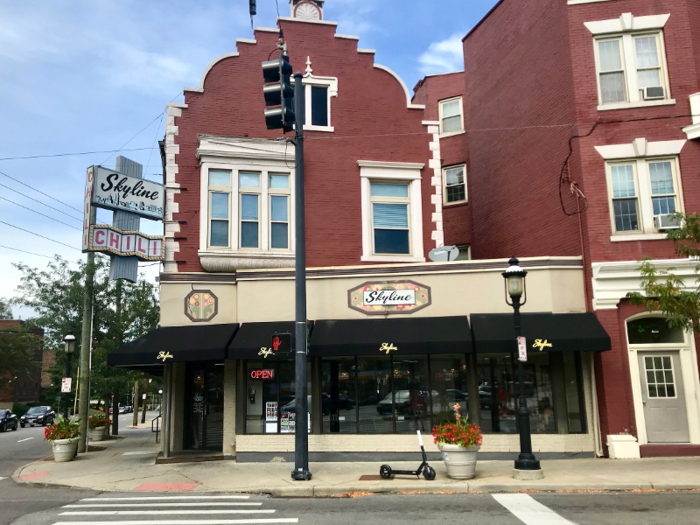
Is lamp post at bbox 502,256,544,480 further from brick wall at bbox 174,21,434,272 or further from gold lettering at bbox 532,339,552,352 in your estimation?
brick wall at bbox 174,21,434,272

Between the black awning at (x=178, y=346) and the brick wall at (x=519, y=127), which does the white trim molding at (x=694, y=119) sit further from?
the black awning at (x=178, y=346)

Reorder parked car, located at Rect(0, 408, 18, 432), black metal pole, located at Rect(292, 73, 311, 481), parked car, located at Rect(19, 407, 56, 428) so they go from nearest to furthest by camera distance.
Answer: black metal pole, located at Rect(292, 73, 311, 481), parked car, located at Rect(0, 408, 18, 432), parked car, located at Rect(19, 407, 56, 428)

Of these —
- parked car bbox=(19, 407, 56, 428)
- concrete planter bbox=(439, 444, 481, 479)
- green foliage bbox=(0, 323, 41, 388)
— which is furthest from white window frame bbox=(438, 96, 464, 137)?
green foliage bbox=(0, 323, 41, 388)

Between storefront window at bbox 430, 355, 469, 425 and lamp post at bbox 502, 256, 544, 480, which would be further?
storefront window at bbox 430, 355, 469, 425

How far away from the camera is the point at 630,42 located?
51.6 feet

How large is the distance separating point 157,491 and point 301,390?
335 centimetres

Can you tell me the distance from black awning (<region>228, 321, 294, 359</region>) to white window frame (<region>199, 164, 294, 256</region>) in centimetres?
214

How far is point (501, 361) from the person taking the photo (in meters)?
14.9

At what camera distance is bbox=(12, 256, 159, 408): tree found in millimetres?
24969

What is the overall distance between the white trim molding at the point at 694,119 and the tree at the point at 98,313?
20.0m

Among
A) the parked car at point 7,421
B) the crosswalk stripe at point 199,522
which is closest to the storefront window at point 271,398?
the crosswalk stripe at point 199,522

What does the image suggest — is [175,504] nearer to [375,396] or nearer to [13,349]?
[375,396]

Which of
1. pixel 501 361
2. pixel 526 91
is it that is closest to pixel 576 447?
pixel 501 361

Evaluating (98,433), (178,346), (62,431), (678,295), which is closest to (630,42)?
(678,295)
